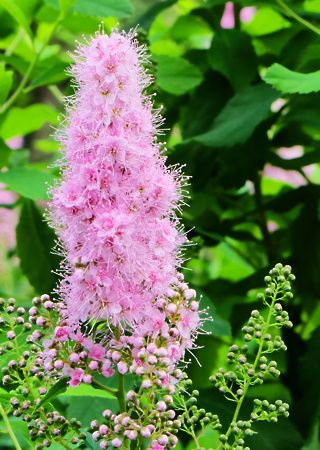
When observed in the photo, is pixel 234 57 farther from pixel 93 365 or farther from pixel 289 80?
pixel 93 365

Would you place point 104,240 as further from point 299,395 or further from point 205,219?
point 299,395

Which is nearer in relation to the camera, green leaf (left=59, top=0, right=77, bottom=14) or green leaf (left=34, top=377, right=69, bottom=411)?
green leaf (left=34, top=377, right=69, bottom=411)

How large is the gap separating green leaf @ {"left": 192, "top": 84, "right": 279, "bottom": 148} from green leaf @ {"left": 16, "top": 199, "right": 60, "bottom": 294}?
327mm

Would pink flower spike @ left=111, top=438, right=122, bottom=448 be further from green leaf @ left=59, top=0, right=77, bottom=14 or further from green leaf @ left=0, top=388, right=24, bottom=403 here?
green leaf @ left=59, top=0, right=77, bottom=14

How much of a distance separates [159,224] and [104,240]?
0.21 ft

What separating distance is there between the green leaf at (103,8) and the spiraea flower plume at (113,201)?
1.28 feet

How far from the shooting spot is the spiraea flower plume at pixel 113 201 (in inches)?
22.1

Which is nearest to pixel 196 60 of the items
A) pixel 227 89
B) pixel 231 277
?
pixel 227 89

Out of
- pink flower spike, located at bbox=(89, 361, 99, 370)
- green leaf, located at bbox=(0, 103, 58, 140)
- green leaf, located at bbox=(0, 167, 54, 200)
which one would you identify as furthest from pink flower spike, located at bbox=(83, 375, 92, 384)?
green leaf, located at bbox=(0, 103, 58, 140)

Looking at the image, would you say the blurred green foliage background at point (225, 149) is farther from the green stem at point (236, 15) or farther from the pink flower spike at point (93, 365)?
the pink flower spike at point (93, 365)

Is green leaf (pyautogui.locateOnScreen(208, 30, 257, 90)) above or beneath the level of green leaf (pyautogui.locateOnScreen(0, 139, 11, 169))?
above

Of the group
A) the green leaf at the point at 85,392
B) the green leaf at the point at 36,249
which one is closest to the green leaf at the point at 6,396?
the green leaf at the point at 85,392

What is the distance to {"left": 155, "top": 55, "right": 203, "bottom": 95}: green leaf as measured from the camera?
104 centimetres

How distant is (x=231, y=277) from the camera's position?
5.06 feet
